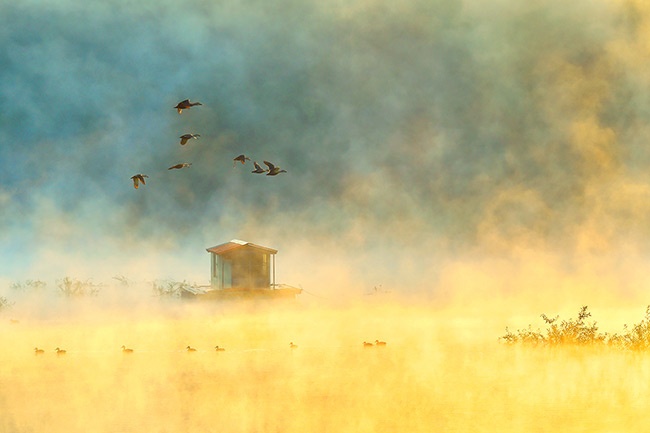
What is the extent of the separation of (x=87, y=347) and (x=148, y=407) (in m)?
11.0

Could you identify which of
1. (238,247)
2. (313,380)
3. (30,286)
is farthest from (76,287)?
(313,380)

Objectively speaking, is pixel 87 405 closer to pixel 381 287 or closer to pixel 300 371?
pixel 300 371

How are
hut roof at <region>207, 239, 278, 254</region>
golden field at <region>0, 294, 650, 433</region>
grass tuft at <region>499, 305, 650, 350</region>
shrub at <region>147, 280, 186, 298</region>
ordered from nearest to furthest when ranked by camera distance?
1. golden field at <region>0, 294, 650, 433</region>
2. grass tuft at <region>499, 305, 650, 350</region>
3. hut roof at <region>207, 239, 278, 254</region>
4. shrub at <region>147, 280, 186, 298</region>

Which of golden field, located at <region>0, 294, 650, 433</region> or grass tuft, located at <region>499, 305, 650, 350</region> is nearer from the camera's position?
golden field, located at <region>0, 294, 650, 433</region>

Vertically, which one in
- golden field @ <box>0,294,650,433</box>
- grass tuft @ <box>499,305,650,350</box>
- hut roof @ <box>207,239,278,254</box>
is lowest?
golden field @ <box>0,294,650,433</box>

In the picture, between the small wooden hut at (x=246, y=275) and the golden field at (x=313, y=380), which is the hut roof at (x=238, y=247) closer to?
the small wooden hut at (x=246, y=275)

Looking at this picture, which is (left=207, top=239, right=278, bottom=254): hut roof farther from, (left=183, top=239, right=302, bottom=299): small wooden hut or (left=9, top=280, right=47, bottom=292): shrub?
(left=9, top=280, right=47, bottom=292): shrub

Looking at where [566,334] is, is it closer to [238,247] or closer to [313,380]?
[313,380]

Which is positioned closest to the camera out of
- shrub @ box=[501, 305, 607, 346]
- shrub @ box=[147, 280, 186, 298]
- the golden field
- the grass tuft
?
the golden field

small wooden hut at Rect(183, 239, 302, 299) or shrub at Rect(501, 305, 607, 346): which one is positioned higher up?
small wooden hut at Rect(183, 239, 302, 299)

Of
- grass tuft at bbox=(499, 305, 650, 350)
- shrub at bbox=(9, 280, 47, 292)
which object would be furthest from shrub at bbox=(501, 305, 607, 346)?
shrub at bbox=(9, 280, 47, 292)

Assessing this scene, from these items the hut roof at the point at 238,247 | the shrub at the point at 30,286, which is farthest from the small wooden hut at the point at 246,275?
the shrub at the point at 30,286

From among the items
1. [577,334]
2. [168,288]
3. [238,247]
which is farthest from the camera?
[168,288]

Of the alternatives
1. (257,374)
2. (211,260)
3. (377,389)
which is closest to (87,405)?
(257,374)
